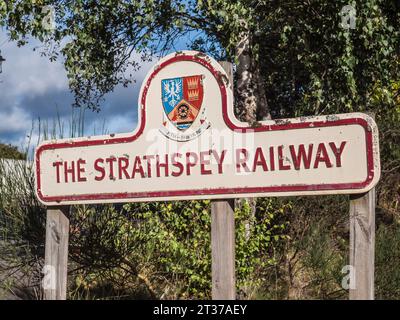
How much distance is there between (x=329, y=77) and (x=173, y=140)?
175 inches

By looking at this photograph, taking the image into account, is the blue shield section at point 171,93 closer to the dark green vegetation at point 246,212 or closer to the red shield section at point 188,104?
the red shield section at point 188,104

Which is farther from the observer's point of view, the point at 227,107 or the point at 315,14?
the point at 315,14

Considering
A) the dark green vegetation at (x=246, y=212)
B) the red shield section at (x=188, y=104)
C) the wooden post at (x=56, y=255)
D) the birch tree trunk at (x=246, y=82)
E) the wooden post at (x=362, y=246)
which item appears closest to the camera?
the wooden post at (x=362, y=246)

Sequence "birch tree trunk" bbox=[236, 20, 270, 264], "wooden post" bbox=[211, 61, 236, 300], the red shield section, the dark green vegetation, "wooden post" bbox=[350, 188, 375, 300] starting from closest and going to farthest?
"wooden post" bbox=[350, 188, 375, 300]
"wooden post" bbox=[211, 61, 236, 300]
the red shield section
the dark green vegetation
"birch tree trunk" bbox=[236, 20, 270, 264]

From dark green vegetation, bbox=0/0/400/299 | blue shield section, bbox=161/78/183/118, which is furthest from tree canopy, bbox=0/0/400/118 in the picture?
blue shield section, bbox=161/78/183/118

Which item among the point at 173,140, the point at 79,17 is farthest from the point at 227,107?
the point at 79,17

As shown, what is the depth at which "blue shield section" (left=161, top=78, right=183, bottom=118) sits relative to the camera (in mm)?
4414

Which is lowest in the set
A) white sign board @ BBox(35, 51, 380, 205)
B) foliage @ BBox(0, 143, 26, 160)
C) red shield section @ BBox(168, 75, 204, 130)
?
white sign board @ BBox(35, 51, 380, 205)

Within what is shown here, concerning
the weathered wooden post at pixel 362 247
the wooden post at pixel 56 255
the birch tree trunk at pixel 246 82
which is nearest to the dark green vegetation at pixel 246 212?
the birch tree trunk at pixel 246 82

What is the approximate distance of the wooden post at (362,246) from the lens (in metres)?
3.87

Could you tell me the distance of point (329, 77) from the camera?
27.2 feet

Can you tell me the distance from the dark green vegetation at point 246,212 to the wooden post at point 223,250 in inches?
98.9

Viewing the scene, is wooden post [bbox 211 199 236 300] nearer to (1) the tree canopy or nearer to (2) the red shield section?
(2) the red shield section
